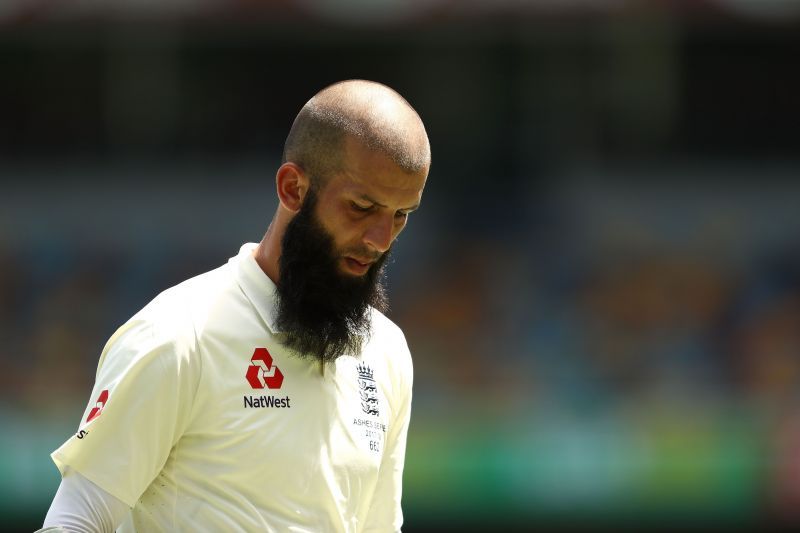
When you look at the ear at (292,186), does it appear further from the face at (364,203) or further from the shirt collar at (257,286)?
the shirt collar at (257,286)

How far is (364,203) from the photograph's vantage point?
3004mm

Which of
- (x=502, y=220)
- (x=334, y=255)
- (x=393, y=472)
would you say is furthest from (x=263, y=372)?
(x=502, y=220)

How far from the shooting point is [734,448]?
31.5 ft

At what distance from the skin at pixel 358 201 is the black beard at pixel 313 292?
0.03 meters

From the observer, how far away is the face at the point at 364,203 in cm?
298

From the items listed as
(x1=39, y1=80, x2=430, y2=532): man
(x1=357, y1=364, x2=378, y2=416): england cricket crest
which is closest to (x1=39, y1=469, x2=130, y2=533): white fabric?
(x1=39, y1=80, x2=430, y2=532): man

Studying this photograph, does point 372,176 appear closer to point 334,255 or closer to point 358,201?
point 358,201

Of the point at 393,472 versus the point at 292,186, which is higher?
the point at 292,186

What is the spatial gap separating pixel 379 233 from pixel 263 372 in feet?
1.36

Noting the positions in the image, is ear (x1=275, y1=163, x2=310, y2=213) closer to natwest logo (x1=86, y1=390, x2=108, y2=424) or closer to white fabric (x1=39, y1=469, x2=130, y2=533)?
natwest logo (x1=86, y1=390, x2=108, y2=424)

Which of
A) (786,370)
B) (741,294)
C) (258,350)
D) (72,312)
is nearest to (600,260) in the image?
(741,294)

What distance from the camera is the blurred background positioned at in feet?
31.4

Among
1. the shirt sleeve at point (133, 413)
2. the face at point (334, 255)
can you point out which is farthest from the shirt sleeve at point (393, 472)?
the shirt sleeve at point (133, 413)

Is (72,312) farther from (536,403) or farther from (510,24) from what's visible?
(510,24)
